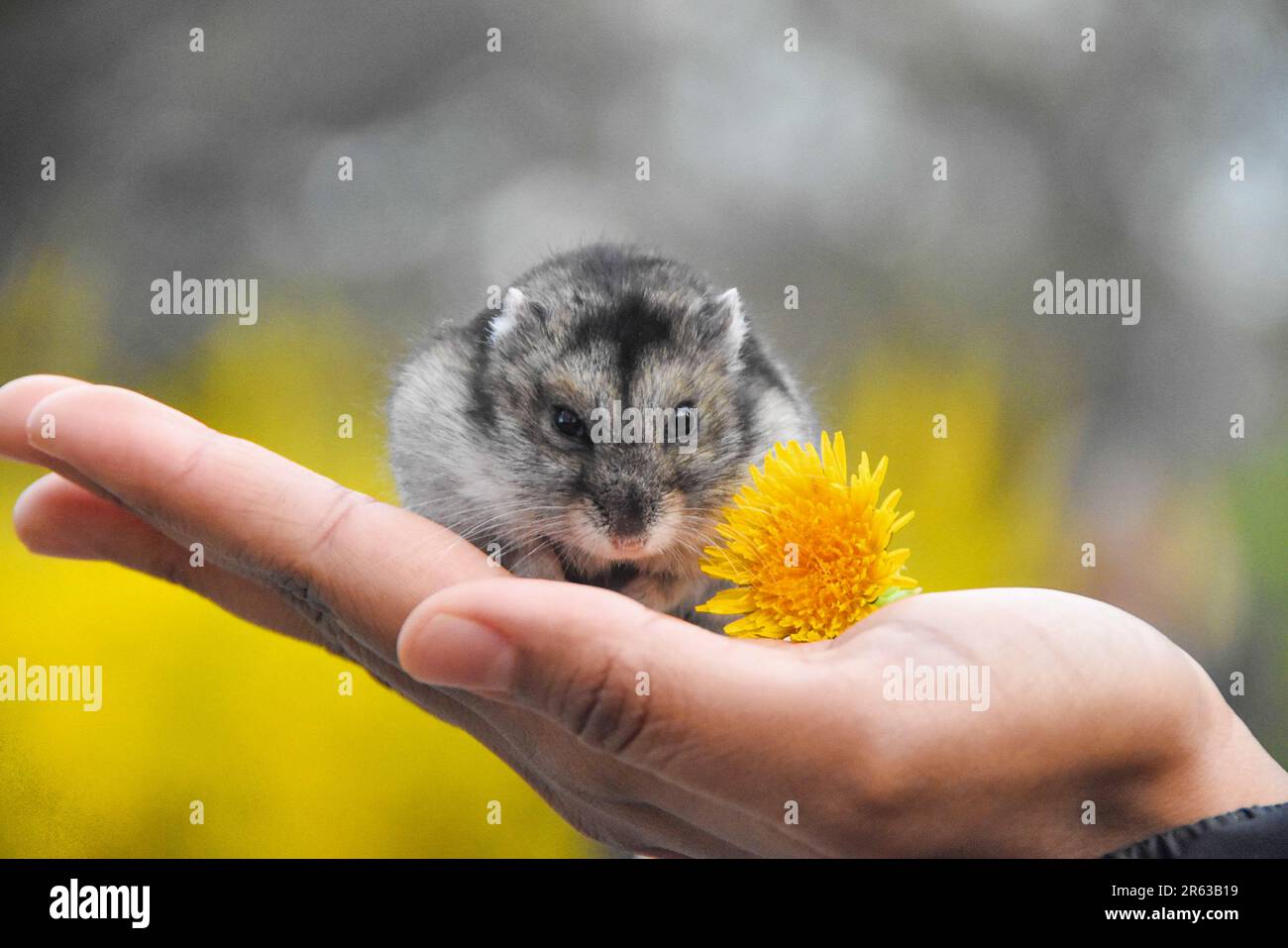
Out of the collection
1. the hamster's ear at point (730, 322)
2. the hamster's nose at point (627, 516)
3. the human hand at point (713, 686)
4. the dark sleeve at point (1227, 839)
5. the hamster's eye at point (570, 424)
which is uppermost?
the hamster's ear at point (730, 322)

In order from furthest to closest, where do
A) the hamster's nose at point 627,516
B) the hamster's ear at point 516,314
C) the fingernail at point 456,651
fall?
the hamster's ear at point 516,314 < the hamster's nose at point 627,516 < the fingernail at point 456,651

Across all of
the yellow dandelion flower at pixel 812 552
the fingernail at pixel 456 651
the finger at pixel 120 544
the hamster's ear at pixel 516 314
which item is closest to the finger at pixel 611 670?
the fingernail at pixel 456 651

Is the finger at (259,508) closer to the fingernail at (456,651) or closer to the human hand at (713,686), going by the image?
the human hand at (713,686)

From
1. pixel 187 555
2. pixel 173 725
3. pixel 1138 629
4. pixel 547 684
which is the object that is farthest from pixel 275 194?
pixel 1138 629

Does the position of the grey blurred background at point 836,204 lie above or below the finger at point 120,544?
above

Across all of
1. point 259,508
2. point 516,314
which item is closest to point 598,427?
point 516,314

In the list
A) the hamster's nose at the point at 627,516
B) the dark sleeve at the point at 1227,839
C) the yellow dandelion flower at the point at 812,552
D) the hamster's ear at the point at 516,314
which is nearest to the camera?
the dark sleeve at the point at 1227,839

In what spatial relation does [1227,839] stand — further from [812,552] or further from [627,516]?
[627,516]

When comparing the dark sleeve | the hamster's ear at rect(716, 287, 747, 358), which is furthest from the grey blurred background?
the dark sleeve
